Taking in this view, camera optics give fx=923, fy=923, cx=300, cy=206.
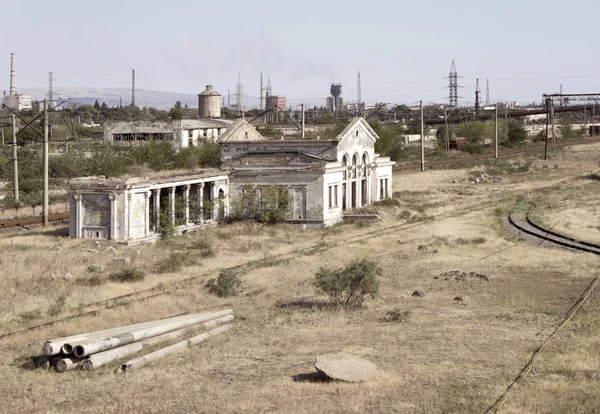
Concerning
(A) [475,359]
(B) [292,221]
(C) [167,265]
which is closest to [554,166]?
(B) [292,221]

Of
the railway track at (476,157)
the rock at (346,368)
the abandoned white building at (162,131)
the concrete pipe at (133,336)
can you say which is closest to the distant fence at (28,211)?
the concrete pipe at (133,336)

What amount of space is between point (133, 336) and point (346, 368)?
4594 mm

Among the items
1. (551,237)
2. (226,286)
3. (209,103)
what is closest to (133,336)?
(226,286)

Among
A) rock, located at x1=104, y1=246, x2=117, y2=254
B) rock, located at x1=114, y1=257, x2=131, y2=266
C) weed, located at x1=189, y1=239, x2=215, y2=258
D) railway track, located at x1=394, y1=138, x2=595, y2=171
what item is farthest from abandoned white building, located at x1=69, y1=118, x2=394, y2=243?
railway track, located at x1=394, y1=138, x2=595, y2=171

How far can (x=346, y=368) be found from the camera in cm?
1658

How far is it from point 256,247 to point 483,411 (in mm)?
21149

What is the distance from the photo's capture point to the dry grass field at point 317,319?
50.6 ft

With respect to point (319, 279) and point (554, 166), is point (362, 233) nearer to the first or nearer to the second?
point (319, 279)

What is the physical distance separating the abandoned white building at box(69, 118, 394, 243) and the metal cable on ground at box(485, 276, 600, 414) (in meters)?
17.1

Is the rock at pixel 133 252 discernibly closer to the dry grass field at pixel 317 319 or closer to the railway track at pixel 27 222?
the dry grass field at pixel 317 319

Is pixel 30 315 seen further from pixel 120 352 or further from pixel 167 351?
pixel 167 351

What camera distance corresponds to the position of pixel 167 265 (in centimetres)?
2970

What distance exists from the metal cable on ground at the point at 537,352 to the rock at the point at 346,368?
2.37 meters

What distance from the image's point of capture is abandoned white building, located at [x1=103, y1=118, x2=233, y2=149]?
80.3 metres
